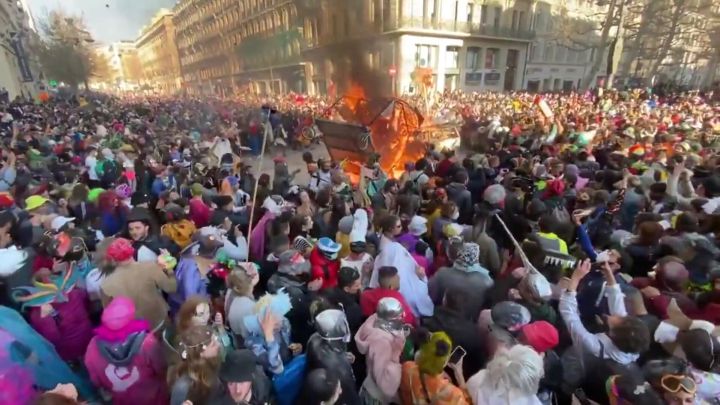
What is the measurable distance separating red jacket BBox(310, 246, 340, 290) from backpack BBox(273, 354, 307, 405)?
0.73 metres

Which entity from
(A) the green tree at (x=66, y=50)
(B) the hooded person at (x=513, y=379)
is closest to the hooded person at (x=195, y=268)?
(B) the hooded person at (x=513, y=379)

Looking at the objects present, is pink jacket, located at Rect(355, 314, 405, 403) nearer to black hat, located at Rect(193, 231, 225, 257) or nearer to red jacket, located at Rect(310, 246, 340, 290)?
red jacket, located at Rect(310, 246, 340, 290)

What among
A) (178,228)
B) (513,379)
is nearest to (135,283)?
(178,228)

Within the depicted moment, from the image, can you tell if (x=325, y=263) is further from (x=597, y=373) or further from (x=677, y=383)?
(x=677, y=383)

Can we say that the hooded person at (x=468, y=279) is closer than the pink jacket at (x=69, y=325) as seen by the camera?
No

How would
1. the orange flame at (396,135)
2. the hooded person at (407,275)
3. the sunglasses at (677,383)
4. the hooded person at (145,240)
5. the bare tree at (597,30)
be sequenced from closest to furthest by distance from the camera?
the sunglasses at (677,383), the hooded person at (407,275), the hooded person at (145,240), the orange flame at (396,135), the bare tree at (597,30)

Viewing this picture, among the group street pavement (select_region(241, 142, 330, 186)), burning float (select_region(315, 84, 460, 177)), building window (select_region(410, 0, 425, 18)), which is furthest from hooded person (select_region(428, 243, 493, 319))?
building window (select_region(410, 0, 425, 18))

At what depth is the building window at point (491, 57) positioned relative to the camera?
3003cm

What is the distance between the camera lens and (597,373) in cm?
214

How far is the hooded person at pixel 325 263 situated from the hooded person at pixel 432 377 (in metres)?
1.05

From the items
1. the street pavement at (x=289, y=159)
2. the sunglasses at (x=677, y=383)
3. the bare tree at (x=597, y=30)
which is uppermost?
the bare tree at (x=597, y=30)

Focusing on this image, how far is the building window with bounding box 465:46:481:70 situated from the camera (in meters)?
28.6

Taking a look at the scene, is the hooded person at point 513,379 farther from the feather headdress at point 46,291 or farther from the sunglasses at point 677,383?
the feather headdress at point 46,291

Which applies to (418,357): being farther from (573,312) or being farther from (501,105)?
(501,105)
